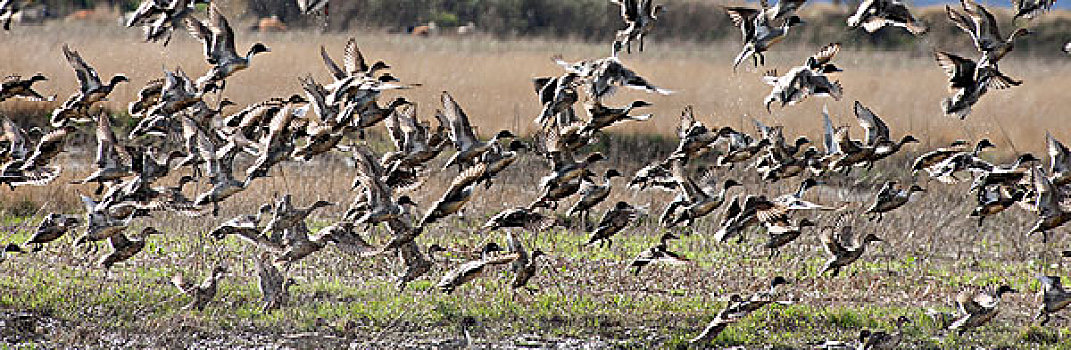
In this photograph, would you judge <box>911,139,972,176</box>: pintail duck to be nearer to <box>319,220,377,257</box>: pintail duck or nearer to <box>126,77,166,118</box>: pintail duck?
<box>319,220,377,257</box>: pintail duck

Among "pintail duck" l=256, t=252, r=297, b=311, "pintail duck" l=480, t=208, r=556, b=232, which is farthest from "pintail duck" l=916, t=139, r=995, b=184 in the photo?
"pintail duck" l=256, t=252, r=297, b=311

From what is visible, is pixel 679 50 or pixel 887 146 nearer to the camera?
pixel 887 146

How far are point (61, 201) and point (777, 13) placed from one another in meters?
8.35

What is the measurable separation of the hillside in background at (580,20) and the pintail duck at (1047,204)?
1427 centimetres

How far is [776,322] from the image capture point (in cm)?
995

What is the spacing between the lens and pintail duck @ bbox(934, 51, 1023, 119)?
27.7 feet

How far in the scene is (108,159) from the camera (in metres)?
9.14

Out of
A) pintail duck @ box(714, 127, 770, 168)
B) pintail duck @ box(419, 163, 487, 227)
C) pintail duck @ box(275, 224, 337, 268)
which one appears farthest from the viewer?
pintail duck @ box(714, 127, 770, 168)

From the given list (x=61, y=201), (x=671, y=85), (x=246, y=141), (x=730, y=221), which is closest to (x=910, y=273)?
(x=730, y=221)

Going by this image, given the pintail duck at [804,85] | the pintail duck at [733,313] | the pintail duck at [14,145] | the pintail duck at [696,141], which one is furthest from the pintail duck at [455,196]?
the pintail duck at [14,145]

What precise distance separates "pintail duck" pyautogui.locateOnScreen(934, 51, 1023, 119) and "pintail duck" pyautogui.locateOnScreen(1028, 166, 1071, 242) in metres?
0.66

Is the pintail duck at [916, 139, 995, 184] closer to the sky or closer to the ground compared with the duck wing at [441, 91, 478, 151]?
closer to the ground

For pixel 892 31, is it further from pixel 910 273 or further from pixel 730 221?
pixel 730 221

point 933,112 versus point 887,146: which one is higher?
point 887,146
